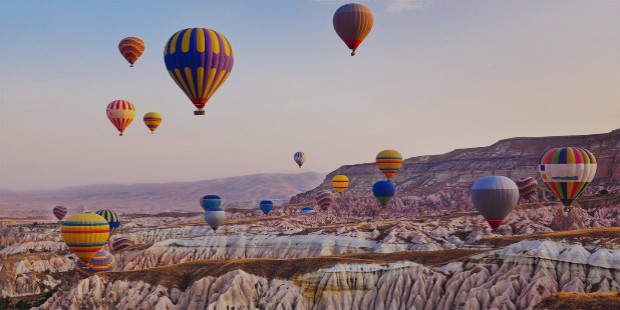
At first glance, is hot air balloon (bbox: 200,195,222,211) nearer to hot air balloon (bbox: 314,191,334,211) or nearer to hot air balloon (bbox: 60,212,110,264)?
hot air balloon (bbox: 314,191,334,211)

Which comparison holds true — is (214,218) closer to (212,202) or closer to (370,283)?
(212,202)

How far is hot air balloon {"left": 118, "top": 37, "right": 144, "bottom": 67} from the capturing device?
350 ft

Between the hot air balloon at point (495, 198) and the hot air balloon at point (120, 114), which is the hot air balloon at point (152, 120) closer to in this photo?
the hot air balloon at point (120, 114)

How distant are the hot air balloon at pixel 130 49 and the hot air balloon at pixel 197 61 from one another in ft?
155

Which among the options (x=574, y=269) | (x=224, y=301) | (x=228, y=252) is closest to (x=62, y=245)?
(x=228, y=252)

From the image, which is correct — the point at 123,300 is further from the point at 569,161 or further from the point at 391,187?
the point at 391,187

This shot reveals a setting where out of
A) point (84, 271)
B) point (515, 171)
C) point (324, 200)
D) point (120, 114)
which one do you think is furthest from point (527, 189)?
point (84, 271)

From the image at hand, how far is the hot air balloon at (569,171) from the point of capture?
3046 inches

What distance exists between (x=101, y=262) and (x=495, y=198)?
6974cm

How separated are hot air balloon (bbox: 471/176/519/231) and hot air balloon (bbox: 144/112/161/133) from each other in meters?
77.2

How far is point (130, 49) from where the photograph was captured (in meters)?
107

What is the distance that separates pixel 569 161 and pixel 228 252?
2520 inches

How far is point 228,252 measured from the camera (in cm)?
11119

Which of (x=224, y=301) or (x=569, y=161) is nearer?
(x=224, y=301)
